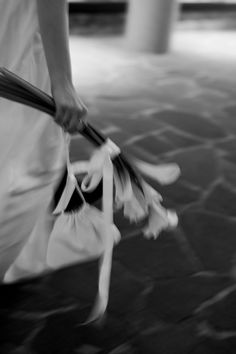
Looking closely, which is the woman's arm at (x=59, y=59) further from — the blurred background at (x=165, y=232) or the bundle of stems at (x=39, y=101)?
the blurred background at (x=165, y=232)

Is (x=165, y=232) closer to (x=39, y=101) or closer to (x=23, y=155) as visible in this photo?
(x=23, y=155)

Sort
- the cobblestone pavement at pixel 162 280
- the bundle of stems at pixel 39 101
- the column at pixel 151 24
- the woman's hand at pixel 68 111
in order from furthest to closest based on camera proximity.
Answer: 1. the column at pixel 151 24
2. the cobblestone pavement at pixel 162 280
3. the woman's hand at pixel 68 111
4. the bundle of stems at pixel 39 101

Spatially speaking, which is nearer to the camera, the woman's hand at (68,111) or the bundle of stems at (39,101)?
the bundle of stems at (39,101)

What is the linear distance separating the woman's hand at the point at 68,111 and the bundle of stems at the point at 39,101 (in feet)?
0.04

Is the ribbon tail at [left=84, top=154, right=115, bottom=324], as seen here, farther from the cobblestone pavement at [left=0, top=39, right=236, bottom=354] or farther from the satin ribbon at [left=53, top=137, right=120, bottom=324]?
the cobblestone pavement at [left=0, top=39, right=236, bottom=354]

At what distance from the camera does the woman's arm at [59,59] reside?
4.09 ft

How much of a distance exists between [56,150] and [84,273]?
16.0 inches

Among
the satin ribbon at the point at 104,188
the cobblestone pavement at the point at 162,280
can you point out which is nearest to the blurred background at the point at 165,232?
the cobblestone pavement at the point at 162,280

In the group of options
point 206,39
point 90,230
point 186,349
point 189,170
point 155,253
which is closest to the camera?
point 90,230

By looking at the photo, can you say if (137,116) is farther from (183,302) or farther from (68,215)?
(68,215)

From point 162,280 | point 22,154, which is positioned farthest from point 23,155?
point 162,280

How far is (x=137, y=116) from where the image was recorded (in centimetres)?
322

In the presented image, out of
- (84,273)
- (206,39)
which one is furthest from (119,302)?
(206,39)

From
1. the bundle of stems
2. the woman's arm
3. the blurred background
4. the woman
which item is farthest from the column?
the bundle of stems
